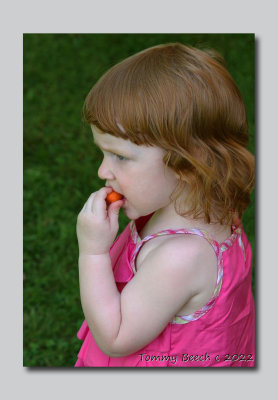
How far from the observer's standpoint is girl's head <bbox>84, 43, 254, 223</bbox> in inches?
66.6

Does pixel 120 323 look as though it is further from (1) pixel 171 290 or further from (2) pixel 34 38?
(2) pixel 34 38

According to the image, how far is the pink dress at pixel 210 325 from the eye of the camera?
1.84 meters

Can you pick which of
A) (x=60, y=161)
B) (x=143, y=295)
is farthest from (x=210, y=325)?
(x=60, y=161)

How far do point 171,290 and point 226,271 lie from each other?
218 millimetres

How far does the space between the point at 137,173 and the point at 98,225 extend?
21 centimetres

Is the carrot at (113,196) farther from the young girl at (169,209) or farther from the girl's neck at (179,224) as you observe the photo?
the girl's neck at (179,224)

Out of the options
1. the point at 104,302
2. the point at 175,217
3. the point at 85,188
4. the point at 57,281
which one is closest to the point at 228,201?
the point at 175,217

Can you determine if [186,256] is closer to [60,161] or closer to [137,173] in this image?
[137,173]

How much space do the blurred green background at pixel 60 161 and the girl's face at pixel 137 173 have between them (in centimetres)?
102

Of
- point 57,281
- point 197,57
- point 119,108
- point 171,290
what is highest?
point 197,57

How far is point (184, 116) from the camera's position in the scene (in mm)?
1688

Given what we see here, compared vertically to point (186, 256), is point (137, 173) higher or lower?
higher

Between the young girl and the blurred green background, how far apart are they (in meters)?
0.88

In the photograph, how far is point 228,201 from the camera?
1870mm
